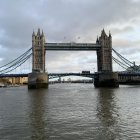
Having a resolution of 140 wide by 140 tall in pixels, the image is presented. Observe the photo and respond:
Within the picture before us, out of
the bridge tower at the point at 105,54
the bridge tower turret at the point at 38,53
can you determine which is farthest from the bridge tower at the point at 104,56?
the bridge tower turret at the point at 38,53

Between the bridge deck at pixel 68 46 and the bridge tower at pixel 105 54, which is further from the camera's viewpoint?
the bridge tower at pixel 105 54

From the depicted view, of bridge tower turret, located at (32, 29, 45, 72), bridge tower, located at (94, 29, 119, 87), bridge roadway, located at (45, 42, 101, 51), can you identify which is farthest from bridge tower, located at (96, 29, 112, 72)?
bridge tower turret, located at (32, 29, 45, 72)

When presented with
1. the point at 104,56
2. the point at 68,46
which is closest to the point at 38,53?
the point at 68,46

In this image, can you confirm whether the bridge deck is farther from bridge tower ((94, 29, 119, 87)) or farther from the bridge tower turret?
bridge tower ((94, 29, 119, 87))

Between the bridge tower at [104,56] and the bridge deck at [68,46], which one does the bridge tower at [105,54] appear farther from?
the bridge deck at [68,46]

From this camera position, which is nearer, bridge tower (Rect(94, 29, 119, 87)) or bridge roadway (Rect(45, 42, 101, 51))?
bridge roadway (Rect(45, 42, 101, 51))

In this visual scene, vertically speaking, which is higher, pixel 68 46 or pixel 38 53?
pixel 68 46

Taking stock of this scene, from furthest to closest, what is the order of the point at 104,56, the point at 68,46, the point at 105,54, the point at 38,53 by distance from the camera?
the point at 105,54
the point at 104,56
the point at 38,53
the point at 68,46

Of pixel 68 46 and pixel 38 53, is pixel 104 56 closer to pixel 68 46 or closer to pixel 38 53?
pixel 68 46

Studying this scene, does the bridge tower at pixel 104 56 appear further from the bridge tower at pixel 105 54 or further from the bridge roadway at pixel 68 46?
the bridge roadway at pixel 68 46

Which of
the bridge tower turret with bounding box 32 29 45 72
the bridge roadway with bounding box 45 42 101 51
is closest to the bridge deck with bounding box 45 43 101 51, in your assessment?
the bridge roadway with bounding box 45 42 101 51

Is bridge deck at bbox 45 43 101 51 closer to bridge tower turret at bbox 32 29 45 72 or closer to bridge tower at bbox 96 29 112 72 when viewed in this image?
bridge tower turret at bbox 32 29 45 72

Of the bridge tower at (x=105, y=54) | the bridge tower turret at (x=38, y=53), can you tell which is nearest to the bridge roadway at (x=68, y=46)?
the bridge tower turret at (x=38, y=53)

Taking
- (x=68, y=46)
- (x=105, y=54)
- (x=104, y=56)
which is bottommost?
(x=104, y=56)
